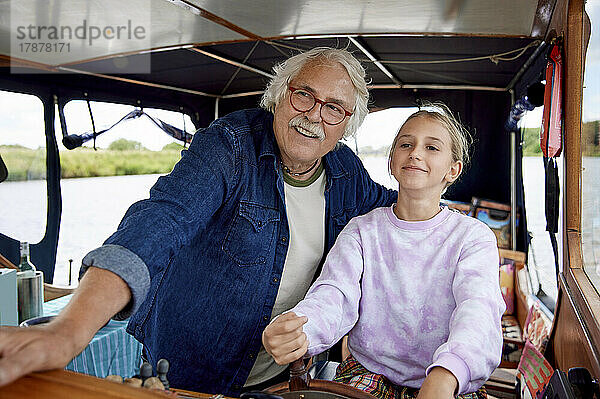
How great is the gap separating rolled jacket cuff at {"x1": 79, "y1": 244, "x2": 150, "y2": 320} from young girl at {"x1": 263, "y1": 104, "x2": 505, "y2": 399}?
395 millimetres

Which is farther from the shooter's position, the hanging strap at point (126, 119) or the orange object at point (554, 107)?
the hanging strap at point (126, 119)

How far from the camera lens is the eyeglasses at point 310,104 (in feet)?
5.63

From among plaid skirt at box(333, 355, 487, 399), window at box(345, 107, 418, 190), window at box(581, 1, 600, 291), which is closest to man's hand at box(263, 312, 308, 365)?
plaid skirt at box(333, 355, 487, 399)

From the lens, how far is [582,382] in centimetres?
115

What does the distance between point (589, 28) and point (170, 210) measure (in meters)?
1.70

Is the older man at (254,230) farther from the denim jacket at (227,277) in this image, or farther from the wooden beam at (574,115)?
the wooden beam at (574,115)

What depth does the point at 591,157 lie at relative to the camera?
1.91 metres

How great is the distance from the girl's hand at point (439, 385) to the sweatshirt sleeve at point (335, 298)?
348 millimetres

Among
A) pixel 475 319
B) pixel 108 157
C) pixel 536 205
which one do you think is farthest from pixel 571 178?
pixel 108 157

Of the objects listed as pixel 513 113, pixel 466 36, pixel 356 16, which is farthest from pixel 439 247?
pixel 513 113

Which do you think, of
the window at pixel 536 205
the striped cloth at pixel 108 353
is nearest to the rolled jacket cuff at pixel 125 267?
the striped cloth at pixel 108 353

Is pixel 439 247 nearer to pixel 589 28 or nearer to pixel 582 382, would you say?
pixel 582 382

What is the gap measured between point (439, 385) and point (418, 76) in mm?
4675

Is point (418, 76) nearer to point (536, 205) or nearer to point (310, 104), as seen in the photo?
point (536, 205)
